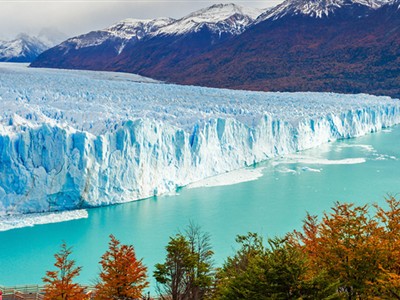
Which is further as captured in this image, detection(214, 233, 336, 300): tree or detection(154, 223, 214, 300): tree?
detection(154, 223, 214, 300): tree

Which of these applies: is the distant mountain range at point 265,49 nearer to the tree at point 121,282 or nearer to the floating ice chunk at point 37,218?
the floating ice chunk at point 37,218

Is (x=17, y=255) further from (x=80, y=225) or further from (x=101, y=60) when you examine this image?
(x=101, y=60)

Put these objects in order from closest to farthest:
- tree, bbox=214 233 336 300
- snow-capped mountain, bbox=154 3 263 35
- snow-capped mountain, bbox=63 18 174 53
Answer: tree, bbox=214 233 336 300 < snow-capped mountain, bbox=154 3 263 35 < snow-capped mountain, bbox=63 18 174 53

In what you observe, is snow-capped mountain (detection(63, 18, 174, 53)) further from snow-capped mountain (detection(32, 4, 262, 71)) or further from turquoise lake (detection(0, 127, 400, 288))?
turquoise lake (detection(0, 127, 400, 288))

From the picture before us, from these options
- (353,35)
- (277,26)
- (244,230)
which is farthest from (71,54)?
(244,230)

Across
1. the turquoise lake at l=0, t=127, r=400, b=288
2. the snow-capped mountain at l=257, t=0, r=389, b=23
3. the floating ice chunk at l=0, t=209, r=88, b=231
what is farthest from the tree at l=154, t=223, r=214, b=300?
the snow-capped mountain at l=257, t=0, r=389, b=23

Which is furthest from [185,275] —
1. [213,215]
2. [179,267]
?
[213,215]

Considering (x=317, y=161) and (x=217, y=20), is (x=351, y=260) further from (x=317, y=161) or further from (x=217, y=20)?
(x=217, y=20)
